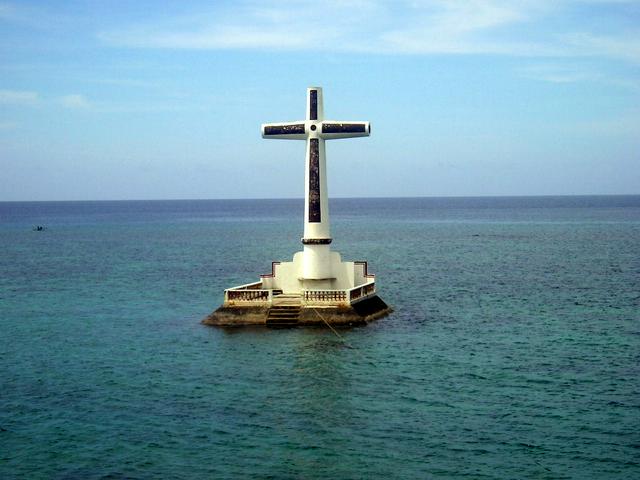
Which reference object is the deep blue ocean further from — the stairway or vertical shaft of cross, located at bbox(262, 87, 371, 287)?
vertical shaft of cross, located at bbox(262, 87, 371, 287)

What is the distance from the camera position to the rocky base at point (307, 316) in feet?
149

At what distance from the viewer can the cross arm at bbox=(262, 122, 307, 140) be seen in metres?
48.4

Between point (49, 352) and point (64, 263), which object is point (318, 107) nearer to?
point (49, 352)

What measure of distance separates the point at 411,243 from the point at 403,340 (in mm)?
93258

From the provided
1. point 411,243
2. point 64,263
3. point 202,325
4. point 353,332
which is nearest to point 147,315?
point 202,325

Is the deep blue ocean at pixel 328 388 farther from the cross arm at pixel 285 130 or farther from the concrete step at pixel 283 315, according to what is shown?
the cross arm at pixel 285 130

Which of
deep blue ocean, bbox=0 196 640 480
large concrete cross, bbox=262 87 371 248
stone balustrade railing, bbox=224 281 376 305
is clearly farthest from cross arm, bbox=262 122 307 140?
deep blue ocean, bbox=0 196 640 480

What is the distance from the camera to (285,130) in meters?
48.6

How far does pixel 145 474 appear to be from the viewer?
24781 mm

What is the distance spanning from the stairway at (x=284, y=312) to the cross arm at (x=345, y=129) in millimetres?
9942

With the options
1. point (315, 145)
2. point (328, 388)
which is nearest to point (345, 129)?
point (315, 145)

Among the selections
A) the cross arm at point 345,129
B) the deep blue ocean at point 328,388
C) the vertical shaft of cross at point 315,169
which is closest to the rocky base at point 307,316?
the deep blue ocean at point 328,388

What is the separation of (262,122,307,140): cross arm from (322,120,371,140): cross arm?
1.42m

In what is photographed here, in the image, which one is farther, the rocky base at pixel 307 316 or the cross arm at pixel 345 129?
the cross arm at pixel 345 129
